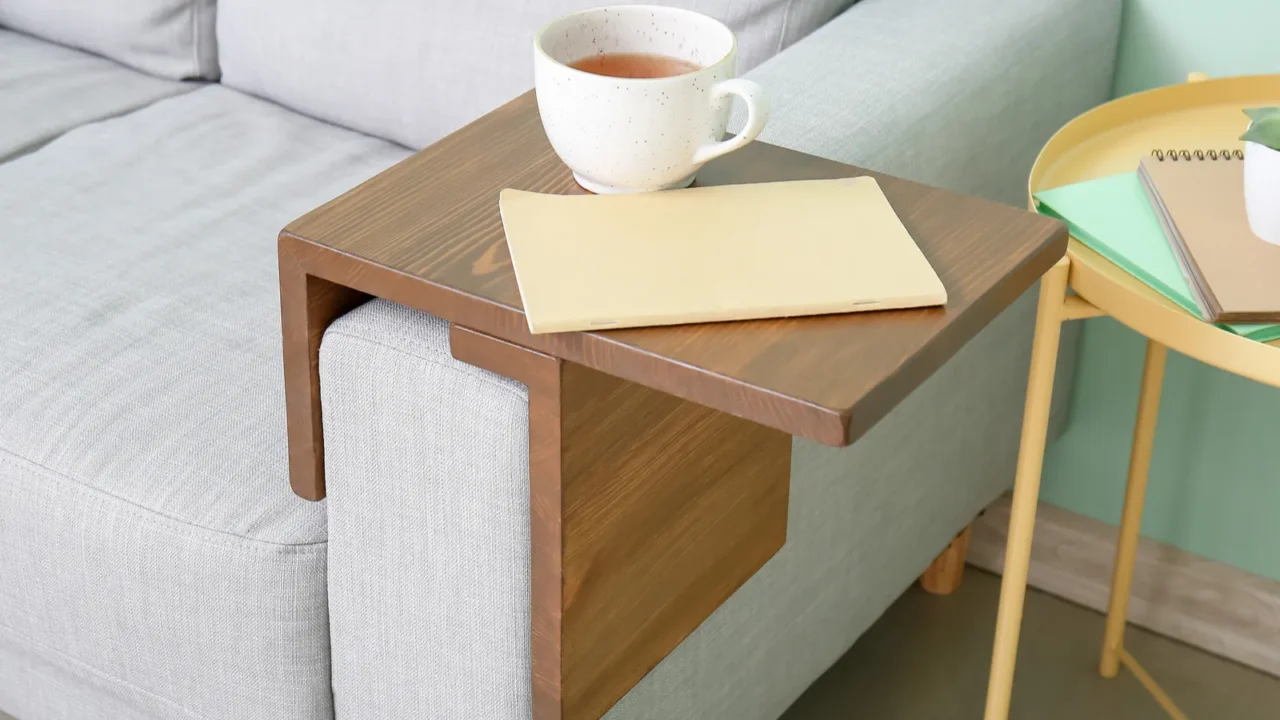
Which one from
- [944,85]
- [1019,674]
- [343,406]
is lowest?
[1019,674]

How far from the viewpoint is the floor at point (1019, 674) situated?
149cm

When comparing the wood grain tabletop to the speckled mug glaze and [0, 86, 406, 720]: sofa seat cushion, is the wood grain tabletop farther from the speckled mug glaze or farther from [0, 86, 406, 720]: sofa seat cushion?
[0, 86, 406, 720]: sofa seat cushion

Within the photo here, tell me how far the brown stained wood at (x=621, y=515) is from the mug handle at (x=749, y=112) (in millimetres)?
140

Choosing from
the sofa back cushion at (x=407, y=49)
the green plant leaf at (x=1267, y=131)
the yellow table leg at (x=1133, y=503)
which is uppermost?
the green plant leaf at (x=1267, y=131)

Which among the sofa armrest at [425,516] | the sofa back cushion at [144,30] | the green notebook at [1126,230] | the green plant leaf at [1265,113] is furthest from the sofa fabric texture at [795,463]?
the sofa back cushion at [144,30]

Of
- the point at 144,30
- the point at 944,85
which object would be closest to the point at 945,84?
the point at 944,85

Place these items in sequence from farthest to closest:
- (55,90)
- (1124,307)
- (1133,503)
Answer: (55,90), (1133,503), (1124,307)

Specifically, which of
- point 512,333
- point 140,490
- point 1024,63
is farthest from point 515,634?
point 1024,63

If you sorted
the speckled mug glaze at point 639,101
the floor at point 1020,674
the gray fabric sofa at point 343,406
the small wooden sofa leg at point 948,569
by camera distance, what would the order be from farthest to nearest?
the small wooden sofa leg at point 948,569
the floor at point 1020,674
the gray fabric sofa at point 343,406
the speckled mug glaze at point 639,101

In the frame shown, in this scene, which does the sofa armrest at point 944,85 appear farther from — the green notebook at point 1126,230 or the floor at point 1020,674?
the floor at point 1020,674

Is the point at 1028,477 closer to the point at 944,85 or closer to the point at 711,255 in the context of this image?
the point at 944,85

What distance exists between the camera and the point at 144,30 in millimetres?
1691

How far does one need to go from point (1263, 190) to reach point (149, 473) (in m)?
0.82

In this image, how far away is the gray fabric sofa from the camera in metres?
0.90
